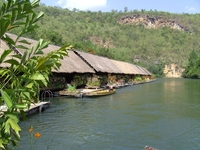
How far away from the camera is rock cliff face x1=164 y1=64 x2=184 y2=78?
327ft

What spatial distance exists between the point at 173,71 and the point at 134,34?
2521cm

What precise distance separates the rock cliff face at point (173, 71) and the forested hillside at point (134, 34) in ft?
6.02

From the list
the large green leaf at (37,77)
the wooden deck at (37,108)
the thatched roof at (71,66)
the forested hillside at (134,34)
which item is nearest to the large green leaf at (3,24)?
the large green leaf at (37,77)

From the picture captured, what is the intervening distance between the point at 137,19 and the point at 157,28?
35.9ft

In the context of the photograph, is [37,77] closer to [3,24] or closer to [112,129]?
[3,24]

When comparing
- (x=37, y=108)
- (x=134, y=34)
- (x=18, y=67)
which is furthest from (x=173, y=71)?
(x=18, y=67)

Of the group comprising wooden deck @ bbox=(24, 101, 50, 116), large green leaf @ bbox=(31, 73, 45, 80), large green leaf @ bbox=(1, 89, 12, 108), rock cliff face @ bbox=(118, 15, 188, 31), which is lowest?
wooden deck @ bbox=(24, 101, 50, 116)

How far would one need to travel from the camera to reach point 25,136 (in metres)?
8.34

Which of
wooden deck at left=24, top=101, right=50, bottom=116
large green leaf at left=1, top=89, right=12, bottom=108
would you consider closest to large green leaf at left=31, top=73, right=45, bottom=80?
large green leaf at left=1, top=89, right=12, bottom=108

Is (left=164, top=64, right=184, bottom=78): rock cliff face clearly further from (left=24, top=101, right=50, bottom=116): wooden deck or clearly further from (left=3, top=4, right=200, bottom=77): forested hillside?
(left=24, top=101, right=50, bottom=116): wooden deck

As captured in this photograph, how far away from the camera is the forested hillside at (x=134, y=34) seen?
3765 inches

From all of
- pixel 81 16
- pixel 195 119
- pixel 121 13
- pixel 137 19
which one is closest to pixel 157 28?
pixel 137 19

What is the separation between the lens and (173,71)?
100125 mm

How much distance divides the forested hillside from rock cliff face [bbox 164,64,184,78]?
72.3 inches
